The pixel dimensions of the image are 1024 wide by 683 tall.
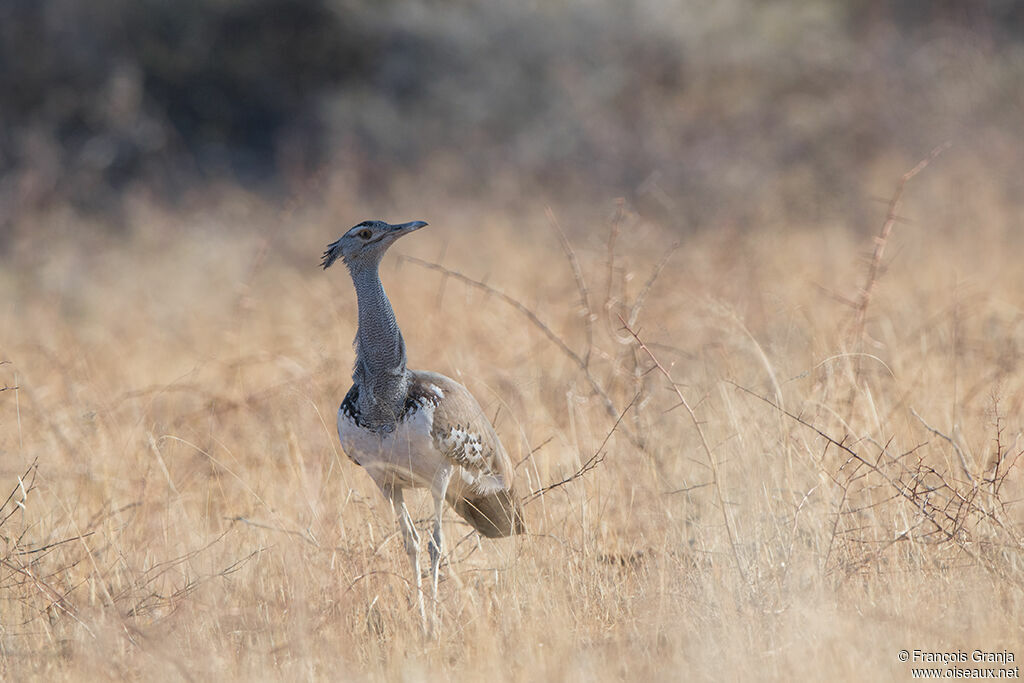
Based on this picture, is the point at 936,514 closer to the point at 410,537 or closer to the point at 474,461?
the point at 474,461

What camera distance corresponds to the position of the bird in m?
3.45

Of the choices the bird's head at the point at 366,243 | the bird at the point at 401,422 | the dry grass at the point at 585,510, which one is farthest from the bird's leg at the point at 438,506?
the bird's head at the point at 366,243

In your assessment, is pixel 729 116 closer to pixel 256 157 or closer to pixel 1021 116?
pixel 1021 116

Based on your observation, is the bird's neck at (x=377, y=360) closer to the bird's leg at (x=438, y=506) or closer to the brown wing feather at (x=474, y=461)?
the brown wing feather at (x=474, y=461)

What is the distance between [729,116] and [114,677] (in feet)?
32.2

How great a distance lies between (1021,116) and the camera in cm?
1078

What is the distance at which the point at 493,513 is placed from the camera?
3.88 metres

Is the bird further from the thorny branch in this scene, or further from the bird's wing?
the thorny branch

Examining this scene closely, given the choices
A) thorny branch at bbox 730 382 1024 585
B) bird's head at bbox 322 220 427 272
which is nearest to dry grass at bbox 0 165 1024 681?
thorny branch at bbox 730 382 1024 585

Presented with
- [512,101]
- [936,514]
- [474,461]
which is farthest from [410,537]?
[512,101]

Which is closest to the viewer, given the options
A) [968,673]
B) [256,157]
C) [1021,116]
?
[968,673]

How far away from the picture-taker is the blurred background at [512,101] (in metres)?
10.7

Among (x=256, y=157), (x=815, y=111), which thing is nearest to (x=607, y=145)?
(x=815, y=111)

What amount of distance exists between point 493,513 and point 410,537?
16.5 inches
